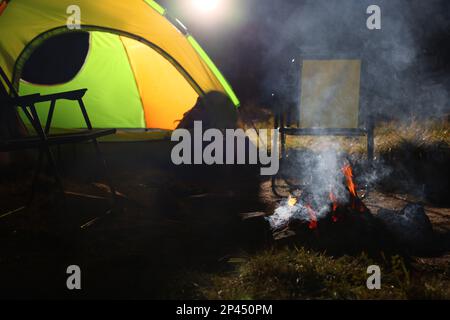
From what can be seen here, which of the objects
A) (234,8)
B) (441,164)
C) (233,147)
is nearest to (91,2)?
(233,147)

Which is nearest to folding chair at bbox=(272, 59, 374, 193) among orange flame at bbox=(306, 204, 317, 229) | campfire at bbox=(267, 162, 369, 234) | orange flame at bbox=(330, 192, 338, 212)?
campfire at bbox=(267, 162, 369, 234)

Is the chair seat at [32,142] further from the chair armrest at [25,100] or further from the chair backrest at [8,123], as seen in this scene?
the chair backrest at [8,123]

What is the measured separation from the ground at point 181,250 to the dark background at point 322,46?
1.65 meters

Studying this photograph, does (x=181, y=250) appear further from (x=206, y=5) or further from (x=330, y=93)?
(x=206, y=5)

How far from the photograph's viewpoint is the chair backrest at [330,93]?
16.9 ft

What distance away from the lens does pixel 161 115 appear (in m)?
5.99

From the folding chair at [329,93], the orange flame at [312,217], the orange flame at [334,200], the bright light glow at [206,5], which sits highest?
the bright light glow at [206,5]

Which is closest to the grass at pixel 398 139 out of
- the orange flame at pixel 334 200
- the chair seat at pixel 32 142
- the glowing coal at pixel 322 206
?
the glowing coal at pixel 322 206

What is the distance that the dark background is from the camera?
18.9 ft

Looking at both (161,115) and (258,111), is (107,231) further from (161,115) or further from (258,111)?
(258,111)

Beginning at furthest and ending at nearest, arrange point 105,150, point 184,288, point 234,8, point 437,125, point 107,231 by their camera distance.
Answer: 1. point 234,8
2. point 437,125
3. point 105,150
4. point 107,231
5. point 184,288

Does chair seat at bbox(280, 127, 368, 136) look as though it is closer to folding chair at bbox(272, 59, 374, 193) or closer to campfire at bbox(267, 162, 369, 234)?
folding chair at bbox(272, 59, 374, 193)
